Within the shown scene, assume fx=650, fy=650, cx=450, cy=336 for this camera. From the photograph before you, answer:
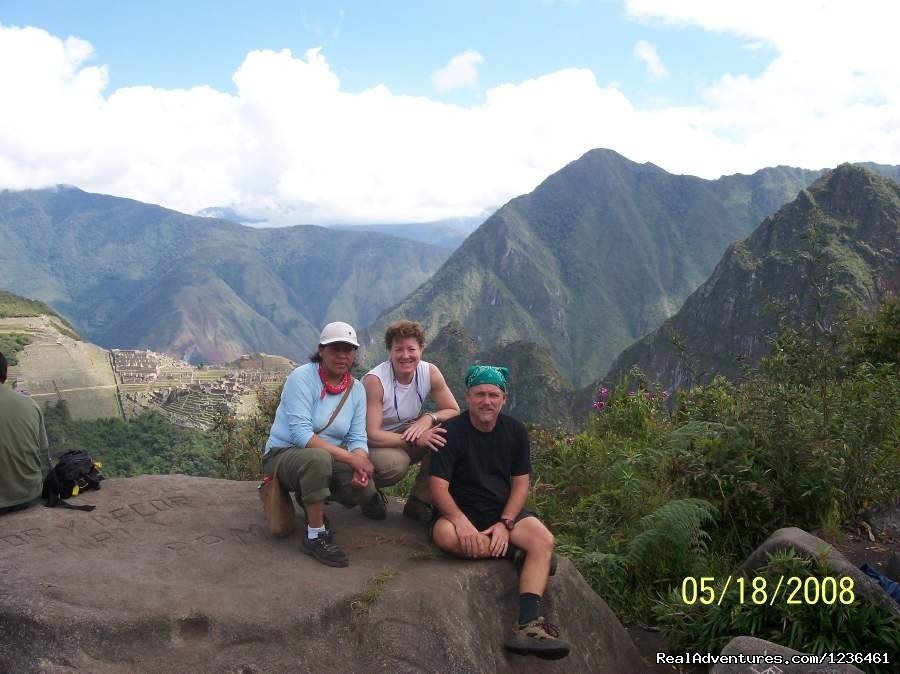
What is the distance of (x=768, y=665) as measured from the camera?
3977 millimetres

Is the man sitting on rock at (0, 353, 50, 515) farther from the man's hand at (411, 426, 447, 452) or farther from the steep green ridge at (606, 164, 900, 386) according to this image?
the steep green ridge at (606, 164, 900, 386)

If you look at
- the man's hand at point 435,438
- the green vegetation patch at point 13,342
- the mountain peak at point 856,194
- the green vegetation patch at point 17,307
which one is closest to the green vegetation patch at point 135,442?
the green vegetation patch at point 13,342

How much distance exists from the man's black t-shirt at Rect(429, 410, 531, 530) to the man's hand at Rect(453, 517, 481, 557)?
0.68 feet

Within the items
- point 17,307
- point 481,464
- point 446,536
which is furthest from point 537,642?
point 17,307

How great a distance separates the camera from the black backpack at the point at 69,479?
21.0 ft

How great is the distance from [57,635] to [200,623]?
2.80 feet

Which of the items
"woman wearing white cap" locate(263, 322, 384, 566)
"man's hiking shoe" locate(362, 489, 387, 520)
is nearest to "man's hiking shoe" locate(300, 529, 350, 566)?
"woman wearing white cap" locate(263, 322, 384, 566)

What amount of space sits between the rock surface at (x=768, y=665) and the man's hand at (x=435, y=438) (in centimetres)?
246

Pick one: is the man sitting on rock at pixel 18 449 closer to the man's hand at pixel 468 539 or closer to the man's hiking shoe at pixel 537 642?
the man's hand at pixel 468 539

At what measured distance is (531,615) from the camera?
467 cm

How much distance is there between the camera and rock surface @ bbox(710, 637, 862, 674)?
3.91m

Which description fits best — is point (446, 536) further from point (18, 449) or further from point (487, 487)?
point (18, 449)
